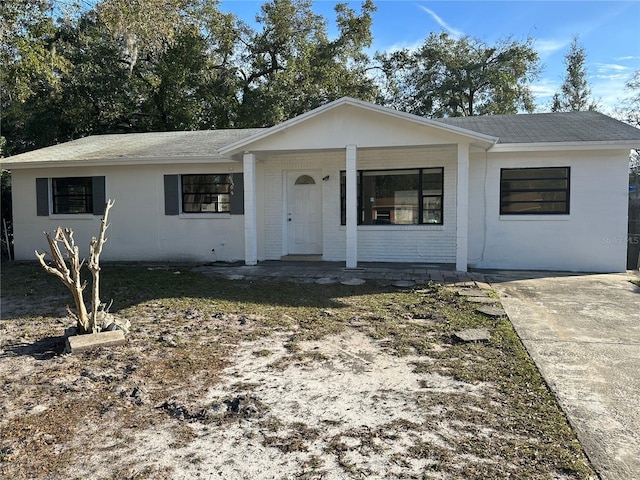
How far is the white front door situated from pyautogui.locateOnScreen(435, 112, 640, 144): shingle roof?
3428 mm

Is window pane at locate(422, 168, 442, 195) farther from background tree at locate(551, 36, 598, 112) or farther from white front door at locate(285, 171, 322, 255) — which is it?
background tree at locate(551, 36, 598, 112)

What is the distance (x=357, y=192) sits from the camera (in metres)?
11.0

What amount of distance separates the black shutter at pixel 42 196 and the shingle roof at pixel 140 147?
0.68 meters

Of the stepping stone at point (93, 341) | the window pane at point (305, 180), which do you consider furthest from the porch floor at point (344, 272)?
the stepping stone at point (93, 341)

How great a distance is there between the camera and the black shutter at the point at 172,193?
11570mm

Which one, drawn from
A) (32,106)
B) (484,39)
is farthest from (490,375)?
(484,39)

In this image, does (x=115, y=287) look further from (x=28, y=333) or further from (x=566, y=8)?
(x=566, y=8)

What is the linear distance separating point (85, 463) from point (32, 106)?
1950 cm

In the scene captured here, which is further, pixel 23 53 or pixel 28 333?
pixel 23 53

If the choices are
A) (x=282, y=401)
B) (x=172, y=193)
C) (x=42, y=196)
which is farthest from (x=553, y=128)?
(x=42, y=196)

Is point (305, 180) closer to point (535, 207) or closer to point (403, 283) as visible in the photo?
point (403, 283)

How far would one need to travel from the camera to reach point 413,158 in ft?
35.2

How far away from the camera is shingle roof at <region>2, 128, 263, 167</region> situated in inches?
453

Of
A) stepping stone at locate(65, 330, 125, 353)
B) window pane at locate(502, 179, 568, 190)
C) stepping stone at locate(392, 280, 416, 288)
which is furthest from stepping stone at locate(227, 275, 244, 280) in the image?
window pane at locate(502, 179, 568, 190)
